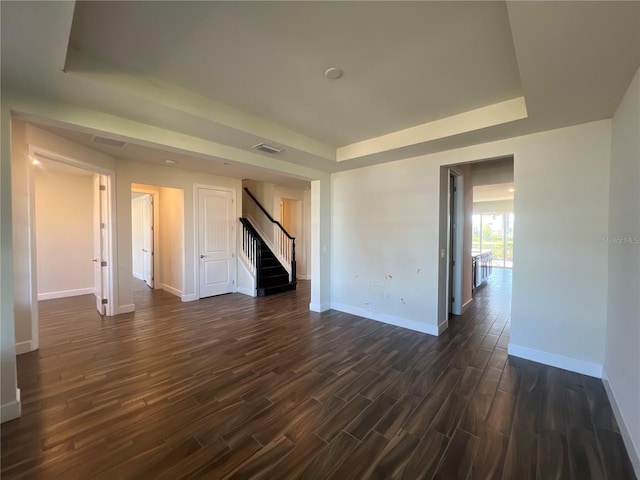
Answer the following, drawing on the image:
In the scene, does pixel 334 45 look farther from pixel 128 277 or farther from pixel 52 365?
pixel 128 277

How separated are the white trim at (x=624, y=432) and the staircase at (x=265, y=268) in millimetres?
5423

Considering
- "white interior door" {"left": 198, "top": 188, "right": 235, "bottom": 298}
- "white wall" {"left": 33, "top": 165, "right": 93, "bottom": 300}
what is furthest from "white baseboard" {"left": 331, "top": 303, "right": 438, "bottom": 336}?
"white wall" {"left": 33, "top": 165, "right": 93, "bottom": 300}

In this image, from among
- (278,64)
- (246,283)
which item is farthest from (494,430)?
(246,283)

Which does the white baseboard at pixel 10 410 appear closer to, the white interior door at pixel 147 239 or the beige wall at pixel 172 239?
the beige wall at pixel 172 239

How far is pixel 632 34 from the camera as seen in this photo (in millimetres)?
1430

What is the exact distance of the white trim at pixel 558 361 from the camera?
8.71 feet

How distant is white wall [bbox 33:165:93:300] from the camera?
550cm

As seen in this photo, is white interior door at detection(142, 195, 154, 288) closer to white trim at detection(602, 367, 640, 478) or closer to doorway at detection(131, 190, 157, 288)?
doorway at detection(131, 190, 157, 288)

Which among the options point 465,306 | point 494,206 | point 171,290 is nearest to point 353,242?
point 465,306

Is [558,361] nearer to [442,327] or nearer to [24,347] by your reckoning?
[442,327]

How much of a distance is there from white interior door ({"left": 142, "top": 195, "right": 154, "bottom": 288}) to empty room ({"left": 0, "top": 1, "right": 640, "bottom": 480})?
218cm

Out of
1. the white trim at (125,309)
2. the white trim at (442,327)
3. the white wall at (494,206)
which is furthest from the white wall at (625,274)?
the white wall at (494,206)

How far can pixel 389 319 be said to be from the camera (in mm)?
4246

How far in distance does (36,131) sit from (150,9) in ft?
9.98
